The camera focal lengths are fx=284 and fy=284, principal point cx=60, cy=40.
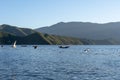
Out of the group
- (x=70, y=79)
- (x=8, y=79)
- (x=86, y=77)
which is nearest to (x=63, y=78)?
(x=70, y=79)

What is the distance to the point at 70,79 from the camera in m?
59.7

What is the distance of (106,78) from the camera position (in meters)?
62.3

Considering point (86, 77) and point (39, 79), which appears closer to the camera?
Result: point (39, 79)

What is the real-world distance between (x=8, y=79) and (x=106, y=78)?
21.1 metres

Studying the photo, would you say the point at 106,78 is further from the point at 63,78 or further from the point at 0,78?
the point at 0,78

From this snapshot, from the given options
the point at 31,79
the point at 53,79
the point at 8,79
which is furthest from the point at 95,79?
the point at 8,79

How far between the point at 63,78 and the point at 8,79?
11.6 metres

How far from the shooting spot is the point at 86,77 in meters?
63.6

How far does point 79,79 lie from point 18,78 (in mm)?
13014

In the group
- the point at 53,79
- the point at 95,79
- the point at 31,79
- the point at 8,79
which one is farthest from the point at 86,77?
the point at 8,79

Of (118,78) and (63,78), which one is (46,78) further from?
(118,78)

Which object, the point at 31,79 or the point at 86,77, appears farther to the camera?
the point at 86,77

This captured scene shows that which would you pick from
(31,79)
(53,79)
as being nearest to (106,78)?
(53,79)

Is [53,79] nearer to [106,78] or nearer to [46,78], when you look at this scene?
[46,78]
